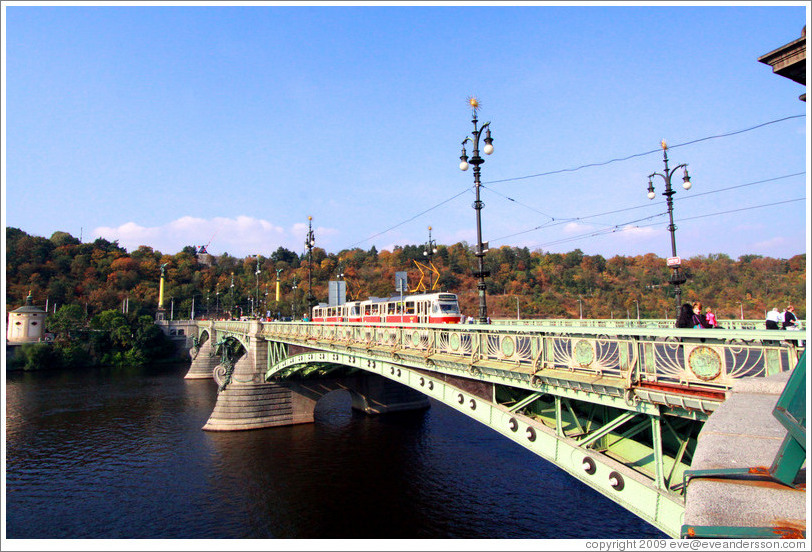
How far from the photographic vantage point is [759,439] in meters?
3.85

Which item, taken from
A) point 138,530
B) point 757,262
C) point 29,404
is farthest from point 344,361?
point 757,262

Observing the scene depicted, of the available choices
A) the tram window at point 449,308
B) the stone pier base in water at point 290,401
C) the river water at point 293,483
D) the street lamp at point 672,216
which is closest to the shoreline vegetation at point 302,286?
the stone pier base in water at point 290,401

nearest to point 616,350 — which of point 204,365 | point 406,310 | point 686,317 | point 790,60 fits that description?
point 686,317

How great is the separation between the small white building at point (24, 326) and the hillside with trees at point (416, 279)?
611 cm

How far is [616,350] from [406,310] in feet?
66.3

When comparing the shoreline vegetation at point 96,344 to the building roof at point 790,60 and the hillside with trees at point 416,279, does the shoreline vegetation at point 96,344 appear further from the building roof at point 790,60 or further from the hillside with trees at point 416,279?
the building roof at point 790,60

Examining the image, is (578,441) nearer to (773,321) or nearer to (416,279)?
(773,321)

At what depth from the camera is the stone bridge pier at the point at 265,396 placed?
107 ft

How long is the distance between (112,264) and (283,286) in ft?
136

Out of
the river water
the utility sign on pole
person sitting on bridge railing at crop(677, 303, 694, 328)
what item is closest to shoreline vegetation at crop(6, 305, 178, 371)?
the river water

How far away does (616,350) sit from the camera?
7.75 meters

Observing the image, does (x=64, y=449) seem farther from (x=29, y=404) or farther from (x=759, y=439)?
(x=759, y=439)

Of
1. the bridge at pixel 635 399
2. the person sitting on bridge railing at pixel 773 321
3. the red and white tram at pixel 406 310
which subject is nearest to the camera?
the bridge at pixel 635 399

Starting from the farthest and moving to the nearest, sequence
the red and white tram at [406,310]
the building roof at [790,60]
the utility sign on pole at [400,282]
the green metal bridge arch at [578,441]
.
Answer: the utility sign on pole at [400,282] < the red and white tram at [406,310] < the green metal bridge arch at [578,441] < the building roof at [790,60]
